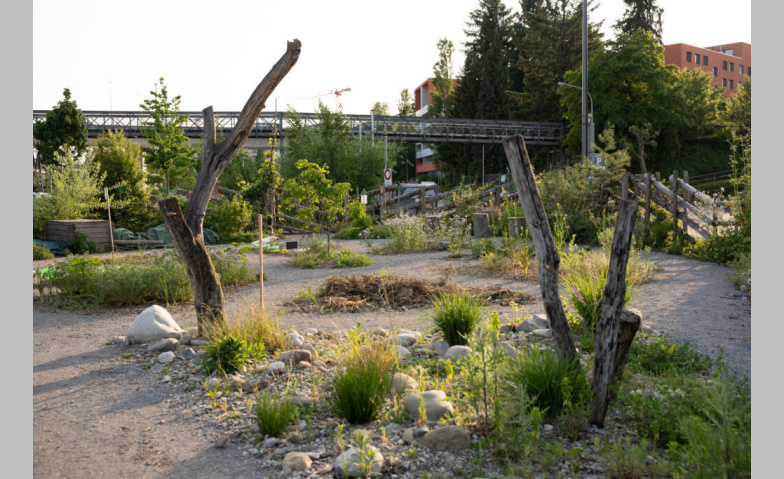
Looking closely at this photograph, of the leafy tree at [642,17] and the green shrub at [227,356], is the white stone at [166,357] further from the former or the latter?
the leafy tree at [642,17]

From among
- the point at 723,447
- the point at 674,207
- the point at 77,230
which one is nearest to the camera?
the point at 723,447

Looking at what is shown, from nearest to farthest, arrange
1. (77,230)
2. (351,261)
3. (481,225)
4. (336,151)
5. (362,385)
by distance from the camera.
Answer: (362,385)
(351,261)
(77,230)
(481,225)
(336,151)

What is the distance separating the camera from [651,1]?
46.4 metres

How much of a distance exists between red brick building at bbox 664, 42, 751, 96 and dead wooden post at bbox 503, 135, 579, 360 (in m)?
66.9

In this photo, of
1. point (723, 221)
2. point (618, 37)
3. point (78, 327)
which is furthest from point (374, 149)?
point (78, 327)

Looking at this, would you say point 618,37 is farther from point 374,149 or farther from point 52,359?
point 52,359

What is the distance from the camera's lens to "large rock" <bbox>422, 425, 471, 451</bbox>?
3289 mm

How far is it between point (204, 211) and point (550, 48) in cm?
4531

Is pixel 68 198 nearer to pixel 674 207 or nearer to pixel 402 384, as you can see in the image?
pixel 402 384

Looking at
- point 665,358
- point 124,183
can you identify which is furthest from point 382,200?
point 665,358

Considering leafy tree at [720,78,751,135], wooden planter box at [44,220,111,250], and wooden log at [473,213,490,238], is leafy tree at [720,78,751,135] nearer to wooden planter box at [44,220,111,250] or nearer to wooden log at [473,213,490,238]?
wooden log at [473,213,490,238]

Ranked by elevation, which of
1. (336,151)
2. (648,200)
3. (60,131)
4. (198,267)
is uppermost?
(336,151)

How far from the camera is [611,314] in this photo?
11.3 ft

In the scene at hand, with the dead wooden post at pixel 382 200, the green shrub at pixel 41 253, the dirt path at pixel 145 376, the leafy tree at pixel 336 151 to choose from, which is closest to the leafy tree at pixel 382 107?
the leafy tree at pixel 336 151
